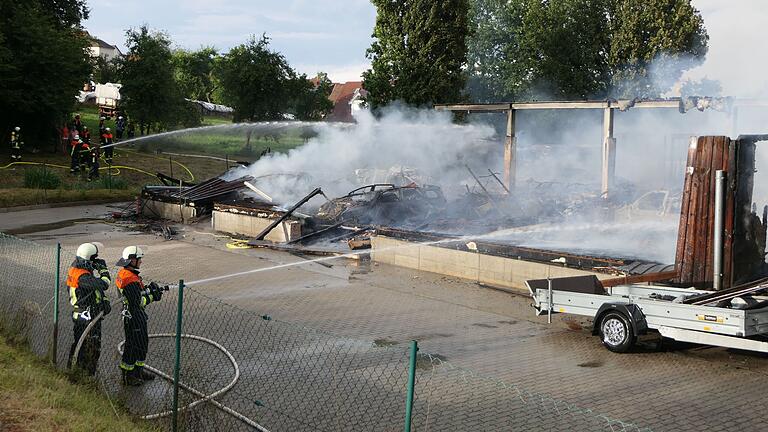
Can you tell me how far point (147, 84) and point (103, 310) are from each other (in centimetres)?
3219

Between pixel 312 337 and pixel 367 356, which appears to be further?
pixel 312 337

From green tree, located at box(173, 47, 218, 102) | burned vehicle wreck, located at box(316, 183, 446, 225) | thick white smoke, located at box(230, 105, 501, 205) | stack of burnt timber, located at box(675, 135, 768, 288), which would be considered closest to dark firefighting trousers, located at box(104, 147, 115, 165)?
thick white smoke, located at box(230, 105, 501, 205)

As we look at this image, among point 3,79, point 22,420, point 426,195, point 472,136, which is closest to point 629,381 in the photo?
point 22,420

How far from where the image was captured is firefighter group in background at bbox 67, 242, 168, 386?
729 centimetres

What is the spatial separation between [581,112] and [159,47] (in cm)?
2509

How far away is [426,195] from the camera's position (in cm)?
1986

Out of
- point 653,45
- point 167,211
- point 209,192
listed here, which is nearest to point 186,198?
point 209,192

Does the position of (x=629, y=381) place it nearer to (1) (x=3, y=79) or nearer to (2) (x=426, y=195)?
(2) (x=426, y=195)

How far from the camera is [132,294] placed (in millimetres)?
7383

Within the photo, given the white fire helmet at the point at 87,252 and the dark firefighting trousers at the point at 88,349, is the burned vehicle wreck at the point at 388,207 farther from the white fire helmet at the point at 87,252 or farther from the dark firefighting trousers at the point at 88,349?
the dark firefighting trousers at the point at 88,349

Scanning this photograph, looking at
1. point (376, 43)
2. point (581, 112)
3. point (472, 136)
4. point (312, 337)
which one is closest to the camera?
point (312, 337)

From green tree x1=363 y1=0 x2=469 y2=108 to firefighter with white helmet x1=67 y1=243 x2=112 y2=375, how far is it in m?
27.3

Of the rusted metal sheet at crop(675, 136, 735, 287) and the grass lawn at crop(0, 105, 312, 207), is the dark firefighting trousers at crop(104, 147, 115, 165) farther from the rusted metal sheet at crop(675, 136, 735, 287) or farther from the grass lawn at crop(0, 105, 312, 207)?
the rusted metal sheet at crop(675, 136, 735, 287)

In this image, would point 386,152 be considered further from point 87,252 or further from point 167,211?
point 87,252
